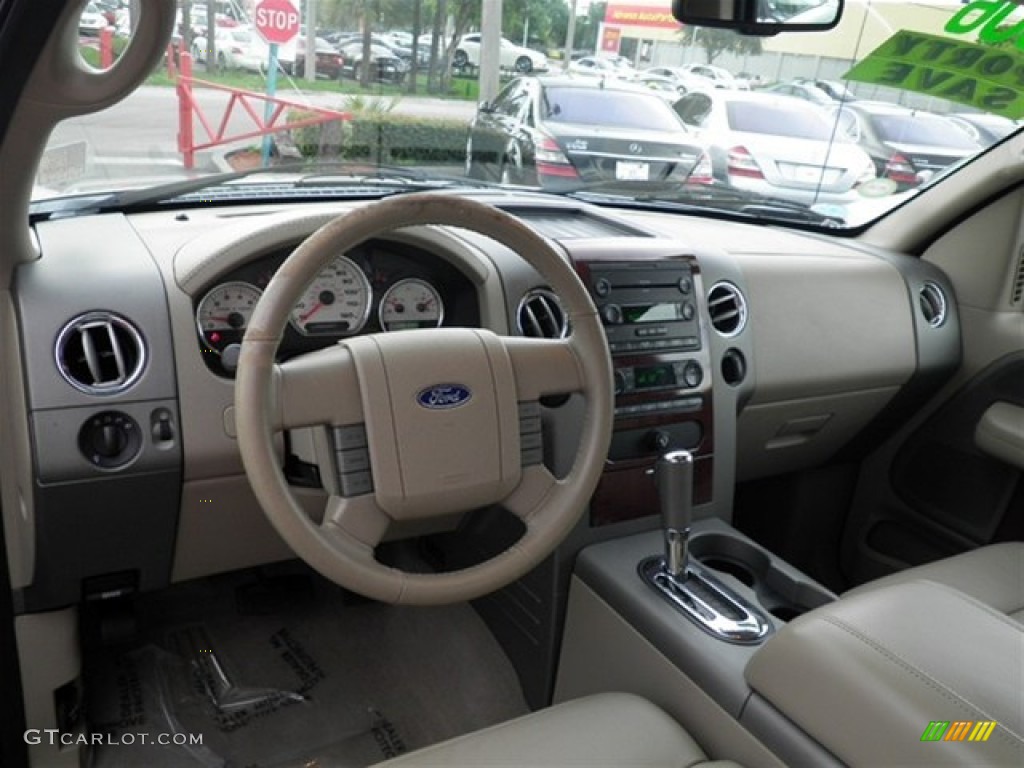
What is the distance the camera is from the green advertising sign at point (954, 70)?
8.18 ft

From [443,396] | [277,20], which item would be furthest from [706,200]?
[443,396]

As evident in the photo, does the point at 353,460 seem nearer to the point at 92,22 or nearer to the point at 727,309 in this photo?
the point at 92,22

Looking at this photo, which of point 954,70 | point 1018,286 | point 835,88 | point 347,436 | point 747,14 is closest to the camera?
point 347,436

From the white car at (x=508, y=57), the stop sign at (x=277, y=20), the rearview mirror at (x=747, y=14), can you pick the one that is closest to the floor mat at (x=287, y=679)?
the stop sign at (x=277, y=20)

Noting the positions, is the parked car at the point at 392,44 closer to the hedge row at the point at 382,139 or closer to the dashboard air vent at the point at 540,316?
the hedge row at the point at 382,139

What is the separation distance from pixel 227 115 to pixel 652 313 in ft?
3.35

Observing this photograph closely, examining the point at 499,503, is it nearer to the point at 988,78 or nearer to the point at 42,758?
the point at 42,758

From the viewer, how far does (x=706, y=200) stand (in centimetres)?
276

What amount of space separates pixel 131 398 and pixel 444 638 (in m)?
1.09

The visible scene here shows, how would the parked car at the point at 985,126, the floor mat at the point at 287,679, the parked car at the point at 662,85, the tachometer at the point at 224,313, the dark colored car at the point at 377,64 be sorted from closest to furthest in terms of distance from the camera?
the tachometer at the point at 224,313 → the floor mat at the point at 287,679 → the dark colored car at the point at 377,64 → the parked car at the point at 985,126 → the parked car at the point at 662,85

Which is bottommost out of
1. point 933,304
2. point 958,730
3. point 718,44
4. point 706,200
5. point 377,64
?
point 958,730

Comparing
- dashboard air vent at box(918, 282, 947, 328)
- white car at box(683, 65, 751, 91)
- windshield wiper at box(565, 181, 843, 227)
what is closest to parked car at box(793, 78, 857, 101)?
white car at box(683, 65, 751, 91)

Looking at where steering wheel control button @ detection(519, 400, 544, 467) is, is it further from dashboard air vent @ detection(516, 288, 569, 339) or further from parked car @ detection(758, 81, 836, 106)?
parked car @ detection(758, 81, 836, 106)

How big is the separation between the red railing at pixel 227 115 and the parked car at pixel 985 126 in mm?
1759
